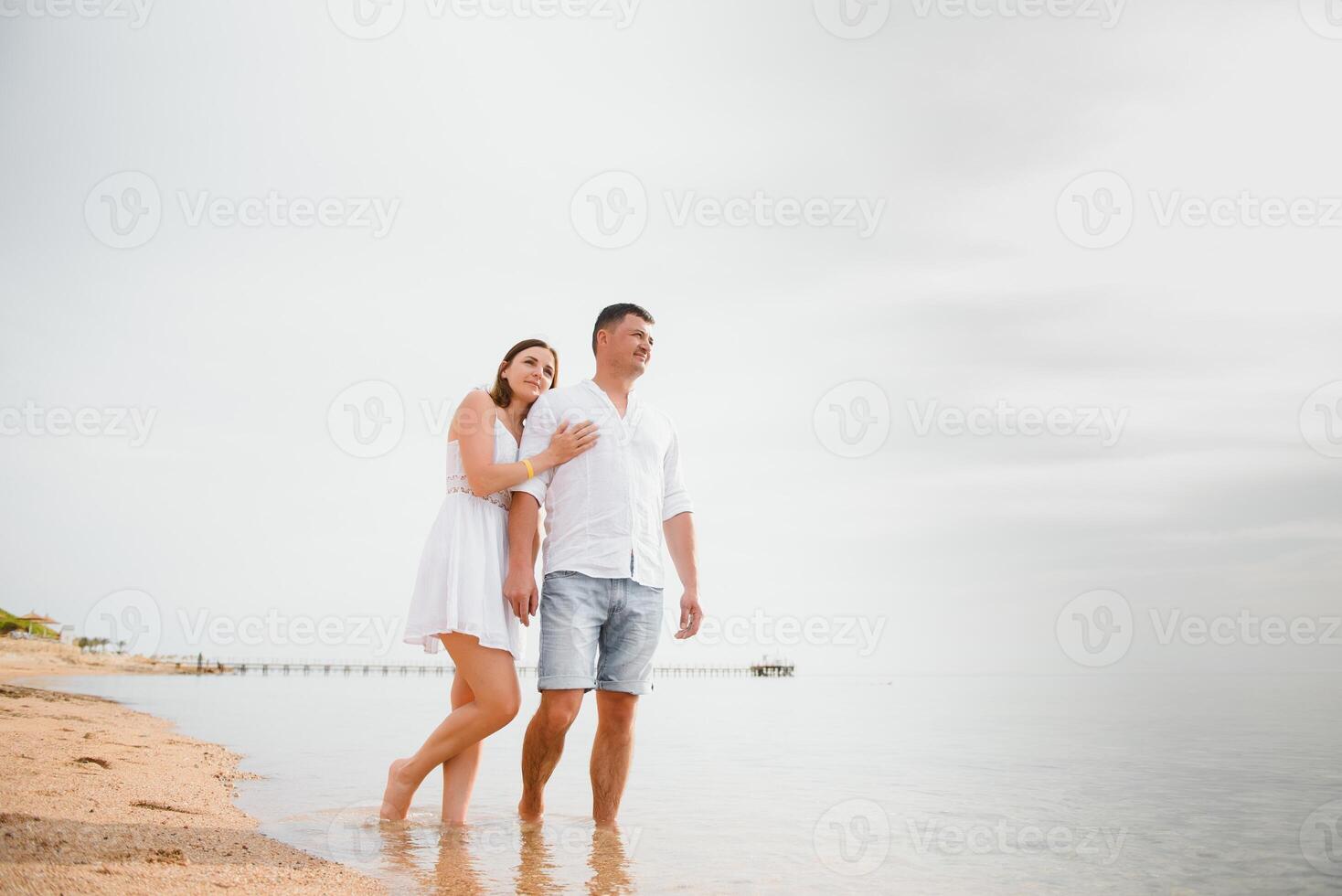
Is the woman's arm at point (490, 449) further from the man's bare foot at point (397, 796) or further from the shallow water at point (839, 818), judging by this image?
the shallow water at point (839, 818)

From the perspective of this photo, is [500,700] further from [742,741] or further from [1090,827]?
[742,741]

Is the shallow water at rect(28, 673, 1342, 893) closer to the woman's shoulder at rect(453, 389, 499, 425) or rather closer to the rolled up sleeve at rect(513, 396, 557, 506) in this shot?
the rolled up sleeve at rect(513, 396, 557, 506)

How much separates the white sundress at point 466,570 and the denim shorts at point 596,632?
0.72 feet

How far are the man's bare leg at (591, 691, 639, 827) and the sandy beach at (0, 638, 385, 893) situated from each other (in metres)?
1.40

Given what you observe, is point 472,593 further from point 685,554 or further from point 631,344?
point 631,344

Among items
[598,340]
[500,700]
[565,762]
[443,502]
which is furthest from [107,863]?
[565,762]

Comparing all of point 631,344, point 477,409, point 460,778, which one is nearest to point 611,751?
point 460,778

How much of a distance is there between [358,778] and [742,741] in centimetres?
775

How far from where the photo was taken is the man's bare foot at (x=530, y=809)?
4652 mm

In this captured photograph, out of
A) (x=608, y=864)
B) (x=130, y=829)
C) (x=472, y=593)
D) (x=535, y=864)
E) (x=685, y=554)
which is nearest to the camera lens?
(x=130, y=829)

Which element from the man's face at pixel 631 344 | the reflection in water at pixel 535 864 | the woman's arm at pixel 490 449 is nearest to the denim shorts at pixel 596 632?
the woman's arm at pixel 490 449

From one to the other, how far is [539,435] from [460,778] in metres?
1.70

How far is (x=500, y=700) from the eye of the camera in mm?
4254

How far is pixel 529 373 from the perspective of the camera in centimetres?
464
